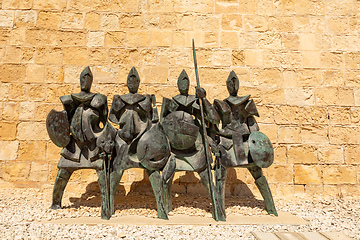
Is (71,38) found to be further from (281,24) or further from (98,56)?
(281,24)

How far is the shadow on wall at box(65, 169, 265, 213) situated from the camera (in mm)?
A: 4153

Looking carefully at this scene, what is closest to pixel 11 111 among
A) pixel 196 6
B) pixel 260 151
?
pixel 196 6

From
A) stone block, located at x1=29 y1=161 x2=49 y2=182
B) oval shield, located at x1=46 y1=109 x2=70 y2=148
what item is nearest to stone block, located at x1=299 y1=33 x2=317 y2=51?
oval shield, located at x1=46 y1=109 x2=70 y2=148

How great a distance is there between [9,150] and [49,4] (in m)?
2.66

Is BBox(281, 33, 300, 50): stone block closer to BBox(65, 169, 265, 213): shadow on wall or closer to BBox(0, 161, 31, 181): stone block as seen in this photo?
BBox(65, 169, 265, 213): shadow on wall

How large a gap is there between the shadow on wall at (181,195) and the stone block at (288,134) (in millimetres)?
1026

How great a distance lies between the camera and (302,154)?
5027mm

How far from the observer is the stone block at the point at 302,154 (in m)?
5.01

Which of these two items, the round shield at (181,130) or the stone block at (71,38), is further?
the stone block at (71,38)

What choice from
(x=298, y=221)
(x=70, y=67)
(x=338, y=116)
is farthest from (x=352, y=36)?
(x=70, y=67)

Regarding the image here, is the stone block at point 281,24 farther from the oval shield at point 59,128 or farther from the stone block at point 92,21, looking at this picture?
the oval shield at point 59,128

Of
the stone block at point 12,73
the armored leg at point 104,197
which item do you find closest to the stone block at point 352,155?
the armored leg at point 104,197

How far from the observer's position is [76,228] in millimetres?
3012

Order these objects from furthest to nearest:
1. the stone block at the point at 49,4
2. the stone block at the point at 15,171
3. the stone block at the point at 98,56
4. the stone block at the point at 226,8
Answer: the stone block at the point at 226,8
the stone block at the point at 49,4
the stone block at the point at 98,56
the stone block at the point at 15,171
